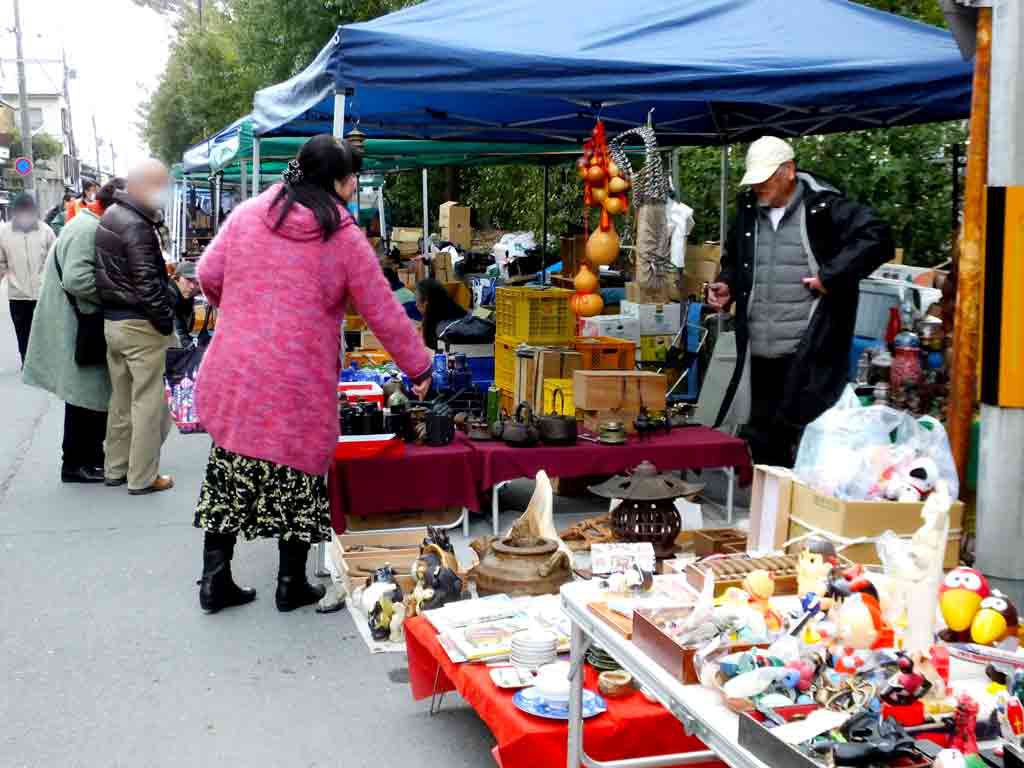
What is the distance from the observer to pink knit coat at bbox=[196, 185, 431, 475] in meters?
4.21

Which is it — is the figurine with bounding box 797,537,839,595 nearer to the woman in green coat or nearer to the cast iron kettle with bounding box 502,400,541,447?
the cast iron kettle with bounding box 502,400,541,447

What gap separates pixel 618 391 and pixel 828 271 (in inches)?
48.3

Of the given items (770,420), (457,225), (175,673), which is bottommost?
(175,673)

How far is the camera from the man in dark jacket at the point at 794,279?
5.28 metres

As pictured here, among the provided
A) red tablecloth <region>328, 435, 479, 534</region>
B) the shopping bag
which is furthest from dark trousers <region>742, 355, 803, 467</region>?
the shopping bag

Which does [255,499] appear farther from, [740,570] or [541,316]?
[541,316]

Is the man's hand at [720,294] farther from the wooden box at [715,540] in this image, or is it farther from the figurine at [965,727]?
the figurine at [965,727]

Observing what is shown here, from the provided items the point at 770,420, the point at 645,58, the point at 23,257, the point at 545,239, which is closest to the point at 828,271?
the point at 770,420

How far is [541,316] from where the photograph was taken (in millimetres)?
6684

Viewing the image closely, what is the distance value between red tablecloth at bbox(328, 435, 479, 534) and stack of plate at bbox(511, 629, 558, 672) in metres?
1.96

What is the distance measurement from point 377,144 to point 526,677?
364 inches

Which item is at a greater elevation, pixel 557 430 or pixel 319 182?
pixel 319 182

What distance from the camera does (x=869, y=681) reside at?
217 cm

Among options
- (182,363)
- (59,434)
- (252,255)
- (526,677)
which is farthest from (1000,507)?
(59,434)
